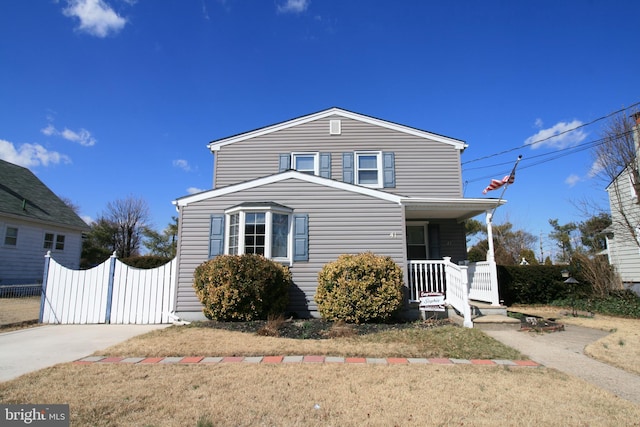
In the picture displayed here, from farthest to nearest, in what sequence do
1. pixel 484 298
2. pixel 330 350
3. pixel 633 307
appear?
pixel 633 307 → pixel 484 298 → pixel 330 350

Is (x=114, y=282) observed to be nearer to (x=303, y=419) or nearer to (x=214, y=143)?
(x=214, y=143)

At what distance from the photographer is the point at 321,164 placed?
41.6ft

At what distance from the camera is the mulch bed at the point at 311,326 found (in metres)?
7.14

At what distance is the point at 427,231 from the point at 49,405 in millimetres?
11198

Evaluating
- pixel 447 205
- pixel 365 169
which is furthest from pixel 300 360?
pixel 365 169

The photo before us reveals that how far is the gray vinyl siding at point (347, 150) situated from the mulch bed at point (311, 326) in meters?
5.64

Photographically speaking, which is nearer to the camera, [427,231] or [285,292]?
[285,292]

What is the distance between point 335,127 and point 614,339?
9954 millimetres

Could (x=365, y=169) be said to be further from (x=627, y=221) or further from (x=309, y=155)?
(x=627, y=221)

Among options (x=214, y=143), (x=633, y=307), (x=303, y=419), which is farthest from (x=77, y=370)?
(x=633, y=307)

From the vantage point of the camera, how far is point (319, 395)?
3.82m

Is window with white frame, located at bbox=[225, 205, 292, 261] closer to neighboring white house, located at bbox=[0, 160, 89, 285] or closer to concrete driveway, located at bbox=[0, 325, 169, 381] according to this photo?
concrete driveway, located at bbox=[0, 325, 169, 381]

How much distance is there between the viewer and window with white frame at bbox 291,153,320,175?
12719mm

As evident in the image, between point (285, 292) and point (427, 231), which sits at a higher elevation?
point (427, 231)
